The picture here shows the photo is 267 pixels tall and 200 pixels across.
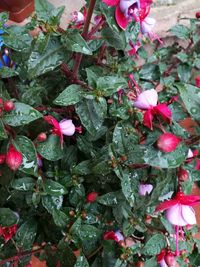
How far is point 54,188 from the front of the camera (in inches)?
33.6

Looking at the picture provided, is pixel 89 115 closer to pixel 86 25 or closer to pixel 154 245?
pixel 86 25

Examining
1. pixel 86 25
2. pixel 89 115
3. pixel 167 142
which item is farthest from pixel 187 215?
pixel 86 25

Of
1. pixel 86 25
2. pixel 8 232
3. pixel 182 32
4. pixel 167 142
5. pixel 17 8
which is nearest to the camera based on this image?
pixel 167 142

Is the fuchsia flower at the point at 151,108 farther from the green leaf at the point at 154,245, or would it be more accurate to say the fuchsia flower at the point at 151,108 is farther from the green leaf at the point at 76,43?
the green leaf at the point at 154,245

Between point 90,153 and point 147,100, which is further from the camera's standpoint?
point 90,153

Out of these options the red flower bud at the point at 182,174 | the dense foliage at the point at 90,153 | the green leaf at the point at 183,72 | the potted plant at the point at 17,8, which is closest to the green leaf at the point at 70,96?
the dense foliage at the point at 90,153

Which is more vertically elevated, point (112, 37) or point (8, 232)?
point (112, 37)

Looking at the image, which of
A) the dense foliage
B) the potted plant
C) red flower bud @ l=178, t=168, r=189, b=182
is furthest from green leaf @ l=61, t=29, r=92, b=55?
the potted plant

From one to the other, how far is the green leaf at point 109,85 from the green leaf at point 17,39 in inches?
6.2

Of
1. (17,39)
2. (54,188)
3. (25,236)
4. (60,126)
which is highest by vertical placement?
(17,39)

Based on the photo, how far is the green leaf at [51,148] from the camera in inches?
31.7

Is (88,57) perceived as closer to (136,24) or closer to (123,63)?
(123,63)

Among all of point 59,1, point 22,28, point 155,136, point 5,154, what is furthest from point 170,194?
point 59,1

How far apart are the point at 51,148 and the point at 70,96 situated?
0.32ft
